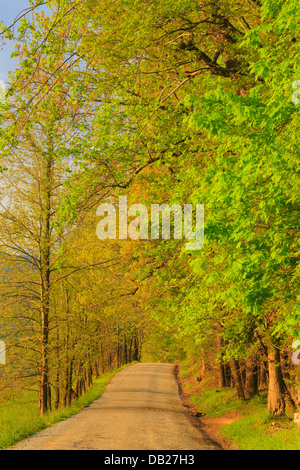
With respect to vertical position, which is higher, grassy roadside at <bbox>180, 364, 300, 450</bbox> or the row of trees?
the row of trees

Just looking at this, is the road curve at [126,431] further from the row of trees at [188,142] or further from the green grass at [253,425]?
the row of trees at [188,142]

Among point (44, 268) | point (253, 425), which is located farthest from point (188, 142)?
point (253, 425)

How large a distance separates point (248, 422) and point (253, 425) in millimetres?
636

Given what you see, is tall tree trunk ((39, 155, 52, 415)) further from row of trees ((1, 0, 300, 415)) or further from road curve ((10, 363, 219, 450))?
road curve ((10, 363, 219, 450))

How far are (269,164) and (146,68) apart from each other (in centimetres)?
903

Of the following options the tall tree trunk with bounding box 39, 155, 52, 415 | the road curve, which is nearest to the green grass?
the road curve

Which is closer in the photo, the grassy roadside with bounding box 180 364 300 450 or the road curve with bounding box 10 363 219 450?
the road curve with bounding box 10 363 219 450

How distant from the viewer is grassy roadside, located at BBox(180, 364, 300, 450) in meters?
11.6

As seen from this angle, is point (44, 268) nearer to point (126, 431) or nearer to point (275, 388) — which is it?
point (126, 431)

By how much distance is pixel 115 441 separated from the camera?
11320 mm

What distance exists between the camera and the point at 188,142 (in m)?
14.5

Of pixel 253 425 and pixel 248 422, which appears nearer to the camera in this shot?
pixel 253 425

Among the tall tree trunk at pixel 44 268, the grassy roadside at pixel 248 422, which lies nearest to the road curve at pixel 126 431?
the grassy roadside at pixel 248 422

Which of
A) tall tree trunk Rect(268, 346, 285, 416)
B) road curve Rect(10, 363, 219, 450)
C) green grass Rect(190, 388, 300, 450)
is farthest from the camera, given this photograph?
tall tree trunk Rect(268, 346, 285, 416)
